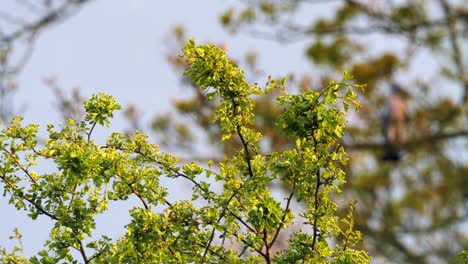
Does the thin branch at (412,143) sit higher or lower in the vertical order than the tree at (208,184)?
higher

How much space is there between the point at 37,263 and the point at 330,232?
1.79 metres

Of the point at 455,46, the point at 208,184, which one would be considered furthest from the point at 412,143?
the point at 208,184

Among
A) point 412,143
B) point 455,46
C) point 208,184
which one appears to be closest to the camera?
point 208,184

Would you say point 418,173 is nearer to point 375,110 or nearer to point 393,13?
point 375,110

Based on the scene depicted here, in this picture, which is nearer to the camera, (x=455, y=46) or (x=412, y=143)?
(x=412, y=143)

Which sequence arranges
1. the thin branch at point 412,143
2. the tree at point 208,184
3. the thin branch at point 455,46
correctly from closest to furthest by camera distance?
the tree at point 208,184
the thin branch at point 412,143
the thin branch at point 455,46

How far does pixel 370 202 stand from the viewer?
11.6 meters

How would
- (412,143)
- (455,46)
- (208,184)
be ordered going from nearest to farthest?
(208,184) → (412,143) → (455,46)

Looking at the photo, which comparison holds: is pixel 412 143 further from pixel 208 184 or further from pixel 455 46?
pixel 208 184

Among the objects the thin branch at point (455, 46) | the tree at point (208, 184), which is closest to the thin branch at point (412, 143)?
the thin branch at point (455, 46)

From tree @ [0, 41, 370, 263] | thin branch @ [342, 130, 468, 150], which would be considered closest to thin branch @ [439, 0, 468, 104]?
thin branch @ [342, 130, 468, 150]

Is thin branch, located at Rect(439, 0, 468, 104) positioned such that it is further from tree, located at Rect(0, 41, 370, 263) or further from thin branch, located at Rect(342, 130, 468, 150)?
tree, located at Rect(0, 41, 370, 263)

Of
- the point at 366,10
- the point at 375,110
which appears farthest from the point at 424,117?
the point at 366,10

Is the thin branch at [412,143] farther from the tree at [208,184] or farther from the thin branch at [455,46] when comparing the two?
the tree at [208,184]
